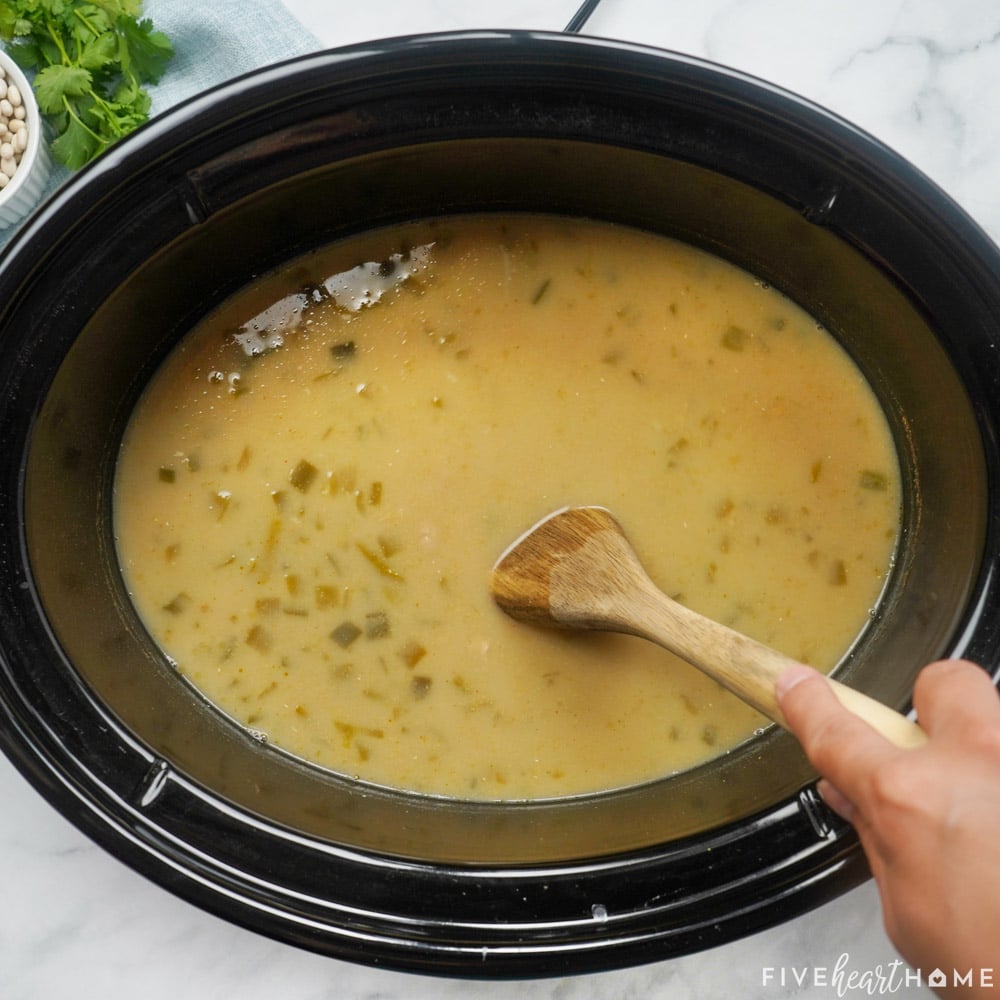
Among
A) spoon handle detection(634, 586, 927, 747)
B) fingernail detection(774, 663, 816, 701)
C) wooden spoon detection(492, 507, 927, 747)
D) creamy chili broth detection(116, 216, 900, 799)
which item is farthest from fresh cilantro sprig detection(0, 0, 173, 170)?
fingernail detection(774, 663, 816, 701)

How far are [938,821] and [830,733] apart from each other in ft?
0.40

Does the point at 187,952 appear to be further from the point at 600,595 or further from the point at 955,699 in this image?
the point at 955,699

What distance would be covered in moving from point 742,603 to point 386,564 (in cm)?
58

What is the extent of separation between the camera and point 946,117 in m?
1.71

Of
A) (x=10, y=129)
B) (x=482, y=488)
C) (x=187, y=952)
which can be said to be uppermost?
(x=10, y=129)

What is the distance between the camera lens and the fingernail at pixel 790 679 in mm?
998

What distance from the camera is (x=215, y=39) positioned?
1648mm

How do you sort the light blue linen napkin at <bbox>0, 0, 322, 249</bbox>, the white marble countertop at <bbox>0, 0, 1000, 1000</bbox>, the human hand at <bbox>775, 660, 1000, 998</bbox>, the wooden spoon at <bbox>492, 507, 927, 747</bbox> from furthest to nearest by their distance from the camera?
1. the light blue linen napkin at <bbox>0, 0, 322, 249</bbox>
2. the white marble countertop at <bbox>0, 0, 1000, 1000</bbox>
3. the wooden spoon at <bbox>492, 507, 927, 747</bbox>
4. the human hand at <bbox>775, 660, 1000, 998</bbox>

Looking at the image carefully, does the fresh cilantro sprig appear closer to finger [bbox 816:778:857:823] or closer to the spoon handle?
the spoon handle

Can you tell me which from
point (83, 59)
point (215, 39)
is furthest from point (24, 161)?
point (215, 39)

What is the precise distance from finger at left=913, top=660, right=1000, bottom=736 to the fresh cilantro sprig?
1385mm

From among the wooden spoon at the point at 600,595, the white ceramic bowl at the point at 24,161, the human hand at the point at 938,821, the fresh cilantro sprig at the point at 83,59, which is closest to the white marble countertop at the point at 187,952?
the wooden spoon at the point at 600,595

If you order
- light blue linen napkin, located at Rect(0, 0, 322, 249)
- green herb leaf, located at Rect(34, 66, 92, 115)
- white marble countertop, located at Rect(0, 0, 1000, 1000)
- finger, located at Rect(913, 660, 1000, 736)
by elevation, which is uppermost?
light blue linen napkin, located at Rect(0, 0, 322, 249)

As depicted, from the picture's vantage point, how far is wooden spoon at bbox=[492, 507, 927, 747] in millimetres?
1262
